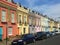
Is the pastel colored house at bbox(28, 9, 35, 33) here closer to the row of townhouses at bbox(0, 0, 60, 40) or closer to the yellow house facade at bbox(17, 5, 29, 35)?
the row of townhouses at bbox(0, 0, 60, 40)

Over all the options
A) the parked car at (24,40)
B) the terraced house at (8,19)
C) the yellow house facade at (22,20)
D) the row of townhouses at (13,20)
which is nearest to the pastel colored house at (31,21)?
the row of townhouses at (13,20)

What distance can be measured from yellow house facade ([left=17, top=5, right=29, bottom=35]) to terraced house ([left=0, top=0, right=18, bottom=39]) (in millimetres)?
3189

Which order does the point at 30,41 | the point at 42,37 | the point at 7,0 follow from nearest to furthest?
the point at 30,41, the point at 7,0, the point at 42,37

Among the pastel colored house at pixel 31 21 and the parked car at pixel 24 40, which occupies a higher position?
the pastel colored house at pixel 31 21

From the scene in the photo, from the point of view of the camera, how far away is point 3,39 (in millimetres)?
39500

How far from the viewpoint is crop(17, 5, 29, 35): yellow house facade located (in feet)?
162

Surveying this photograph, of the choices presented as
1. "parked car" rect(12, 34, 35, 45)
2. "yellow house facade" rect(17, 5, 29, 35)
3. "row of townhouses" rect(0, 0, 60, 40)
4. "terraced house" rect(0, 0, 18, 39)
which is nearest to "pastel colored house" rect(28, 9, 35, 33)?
"row of townhouses" rect(0, 0, 60, 40)

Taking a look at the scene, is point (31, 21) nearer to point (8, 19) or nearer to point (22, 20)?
point (22, 20)

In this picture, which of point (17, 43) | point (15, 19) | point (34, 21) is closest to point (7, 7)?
point (15, 19)

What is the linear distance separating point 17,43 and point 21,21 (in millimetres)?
21023

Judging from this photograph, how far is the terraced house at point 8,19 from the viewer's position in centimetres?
3950

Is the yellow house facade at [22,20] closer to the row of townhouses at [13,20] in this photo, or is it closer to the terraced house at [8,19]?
the row of townhouses at [13,20]

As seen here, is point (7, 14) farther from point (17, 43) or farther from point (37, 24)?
point (37, 24)

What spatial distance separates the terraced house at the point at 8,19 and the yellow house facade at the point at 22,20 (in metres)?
3.19
